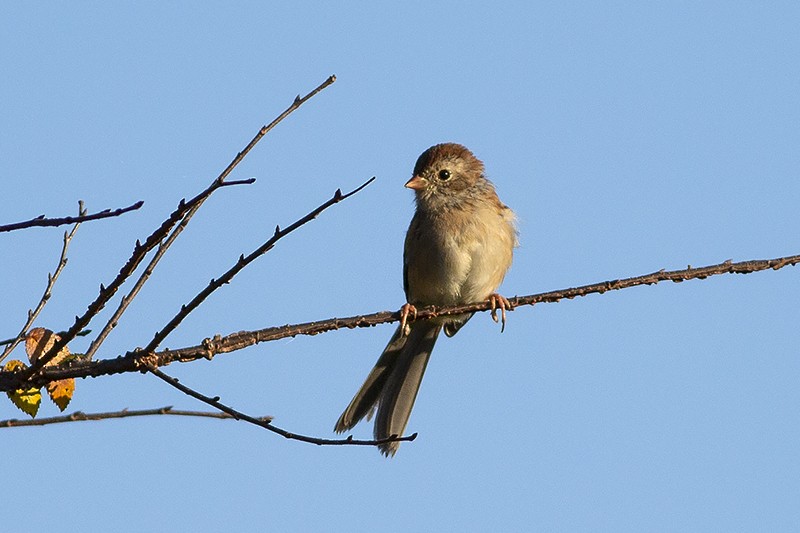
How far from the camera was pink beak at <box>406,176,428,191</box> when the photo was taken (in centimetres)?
661

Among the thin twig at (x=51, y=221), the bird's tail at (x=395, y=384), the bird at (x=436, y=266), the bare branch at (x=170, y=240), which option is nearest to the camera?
the thin twig at (x=51, y=221)

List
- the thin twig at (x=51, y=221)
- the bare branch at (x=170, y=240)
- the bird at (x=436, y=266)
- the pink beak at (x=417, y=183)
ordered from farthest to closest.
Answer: the pink beak at (x=417, y=183) < the bird at (x=436, y=266) < the bare branch at (x=170, y=240) < the thin twig at (x=51, y=221)

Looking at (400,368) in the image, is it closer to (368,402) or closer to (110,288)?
(368,402)

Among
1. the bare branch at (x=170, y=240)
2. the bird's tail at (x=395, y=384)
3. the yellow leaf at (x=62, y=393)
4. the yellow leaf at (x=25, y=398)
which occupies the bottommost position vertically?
the yellow leaf at (x=25, y=398)

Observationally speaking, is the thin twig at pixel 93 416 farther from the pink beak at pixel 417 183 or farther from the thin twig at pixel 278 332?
the pink beak at pixel 417 183

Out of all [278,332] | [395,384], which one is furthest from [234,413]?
[395,384]

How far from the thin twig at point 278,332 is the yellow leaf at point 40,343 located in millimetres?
114

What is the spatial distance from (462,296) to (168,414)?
397 centimetres

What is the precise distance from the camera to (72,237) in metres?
3.57

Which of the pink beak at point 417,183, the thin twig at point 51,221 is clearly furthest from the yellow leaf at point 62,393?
the pink beak at point 417,183

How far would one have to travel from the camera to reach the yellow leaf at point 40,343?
9.04 ft

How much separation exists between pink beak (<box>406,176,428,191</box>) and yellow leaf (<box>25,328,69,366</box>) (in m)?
3.99

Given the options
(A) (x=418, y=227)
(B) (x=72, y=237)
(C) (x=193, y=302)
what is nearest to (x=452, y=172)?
(A) (x=418, y=227)

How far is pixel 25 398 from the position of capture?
2852mm
